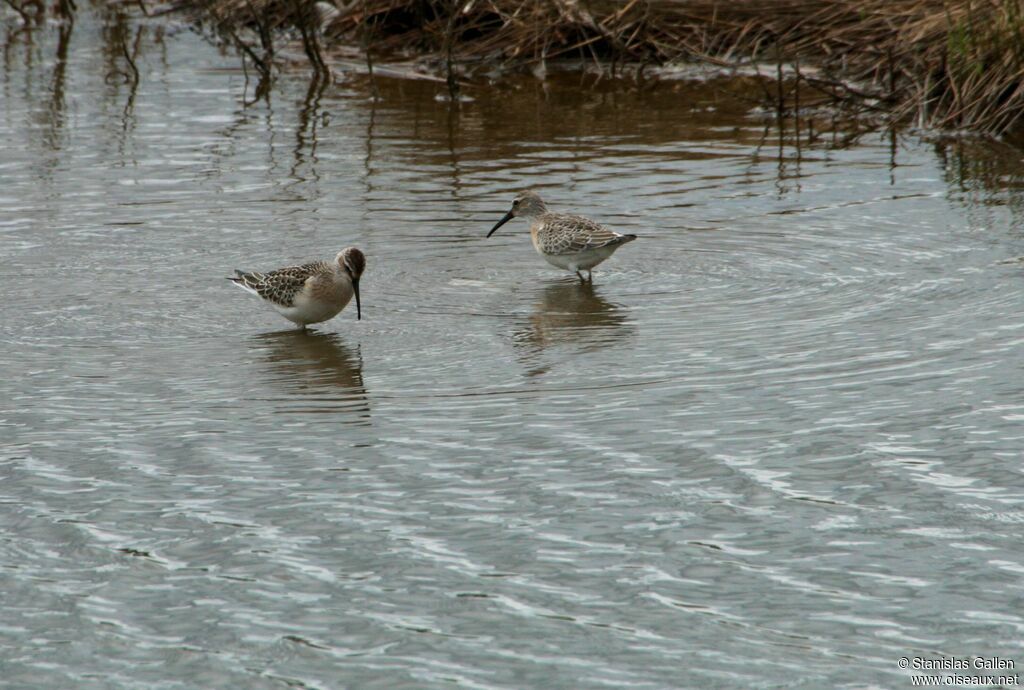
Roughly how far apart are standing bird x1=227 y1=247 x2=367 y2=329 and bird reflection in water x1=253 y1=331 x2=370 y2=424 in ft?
0.62

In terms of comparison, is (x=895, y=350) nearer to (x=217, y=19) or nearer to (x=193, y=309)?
(x=193, y=309)

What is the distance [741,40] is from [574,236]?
1020 cm

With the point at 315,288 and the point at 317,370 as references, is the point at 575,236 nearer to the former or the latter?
the point at 315,288

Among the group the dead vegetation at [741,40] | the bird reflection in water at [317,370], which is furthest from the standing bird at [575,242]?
the dead vegetation at [741,40]

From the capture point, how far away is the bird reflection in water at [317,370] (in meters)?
8.95

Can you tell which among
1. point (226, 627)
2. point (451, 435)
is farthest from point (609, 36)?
point (226, 627)

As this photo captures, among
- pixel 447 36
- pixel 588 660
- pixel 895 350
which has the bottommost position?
pixel 588 660

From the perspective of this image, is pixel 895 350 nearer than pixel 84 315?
Yes

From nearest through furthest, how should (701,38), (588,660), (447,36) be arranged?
(588,660), (447,36), (701,38)

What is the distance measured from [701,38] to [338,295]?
39.9 ft

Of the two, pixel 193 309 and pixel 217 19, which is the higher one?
pixel 217 19

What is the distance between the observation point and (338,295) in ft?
34.6

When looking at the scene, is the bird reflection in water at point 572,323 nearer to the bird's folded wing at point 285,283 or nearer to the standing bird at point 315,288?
the standing bird at point 315,288

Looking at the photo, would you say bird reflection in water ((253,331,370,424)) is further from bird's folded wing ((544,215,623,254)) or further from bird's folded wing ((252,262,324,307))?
bird's folded wing ((544,215,623,254))
